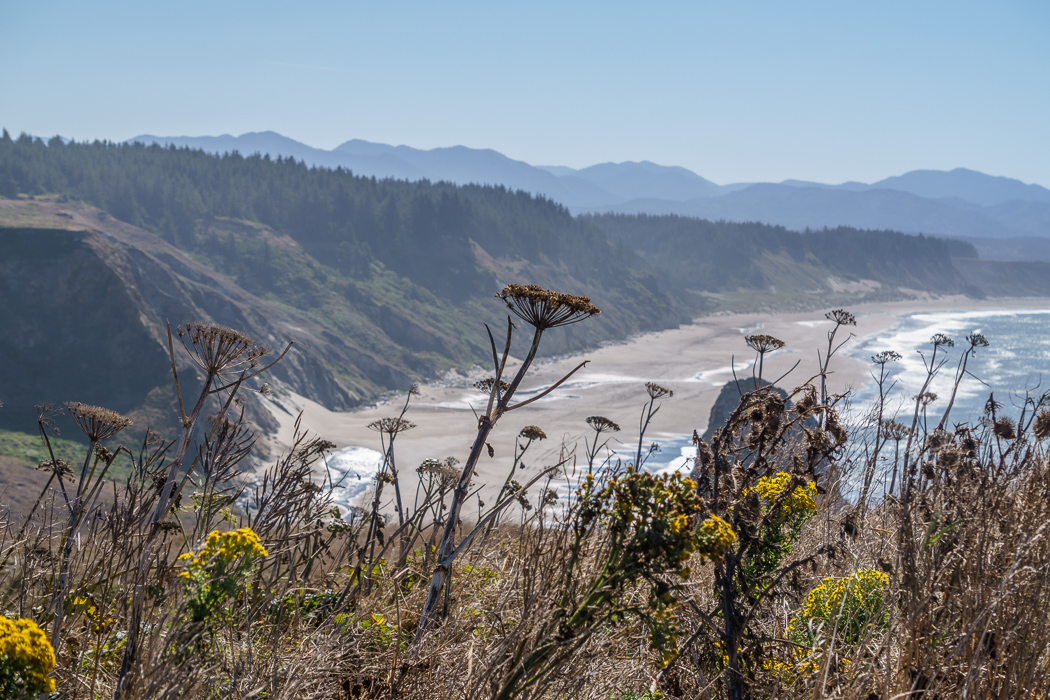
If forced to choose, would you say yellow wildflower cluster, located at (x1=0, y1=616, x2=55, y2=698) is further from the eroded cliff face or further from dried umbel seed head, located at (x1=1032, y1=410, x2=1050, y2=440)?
the eroded cliff face

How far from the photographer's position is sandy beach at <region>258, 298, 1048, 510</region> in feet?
127

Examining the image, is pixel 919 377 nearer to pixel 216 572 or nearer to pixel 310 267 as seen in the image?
pixel 216 572

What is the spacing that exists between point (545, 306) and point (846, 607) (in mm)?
1877

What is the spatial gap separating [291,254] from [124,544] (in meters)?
87.1

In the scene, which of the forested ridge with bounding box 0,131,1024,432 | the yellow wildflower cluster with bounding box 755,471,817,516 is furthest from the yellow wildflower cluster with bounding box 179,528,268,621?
the forested ridge with bounding box 0,131,1024,432

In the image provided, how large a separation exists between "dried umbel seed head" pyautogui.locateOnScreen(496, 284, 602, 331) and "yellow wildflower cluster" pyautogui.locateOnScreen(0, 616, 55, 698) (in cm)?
160

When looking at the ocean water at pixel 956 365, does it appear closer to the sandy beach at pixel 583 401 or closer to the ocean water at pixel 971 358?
the ocean water at pixel 971 358

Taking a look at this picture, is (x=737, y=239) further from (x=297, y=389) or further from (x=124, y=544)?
(x=124, y=544)

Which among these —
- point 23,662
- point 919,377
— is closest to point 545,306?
point 23,662

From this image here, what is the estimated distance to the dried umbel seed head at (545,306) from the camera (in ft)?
7.92

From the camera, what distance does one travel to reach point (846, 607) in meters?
2.86

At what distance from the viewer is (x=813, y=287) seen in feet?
444

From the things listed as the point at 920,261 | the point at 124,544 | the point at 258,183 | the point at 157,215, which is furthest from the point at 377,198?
the point at 920,261

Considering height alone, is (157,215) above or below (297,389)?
above
